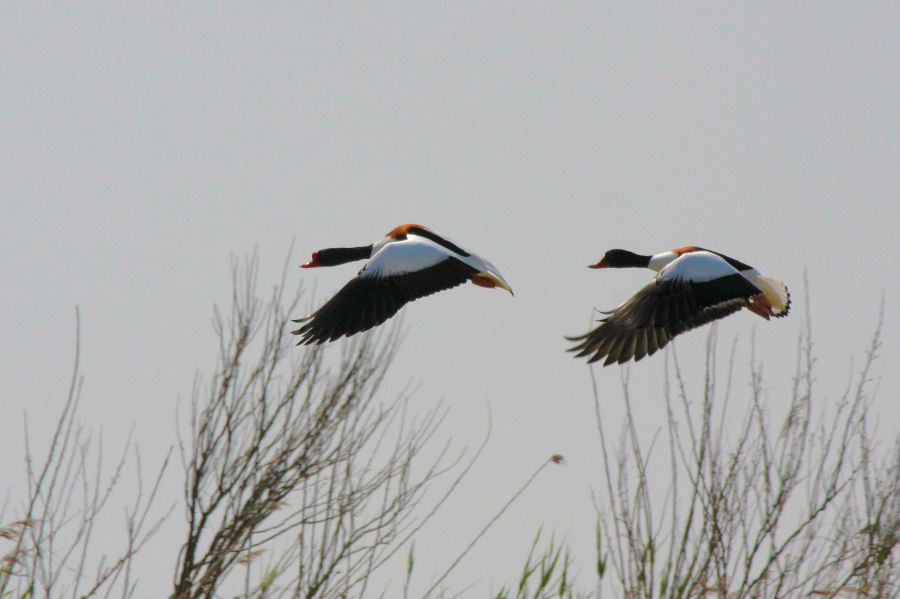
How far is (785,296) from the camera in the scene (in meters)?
8.54

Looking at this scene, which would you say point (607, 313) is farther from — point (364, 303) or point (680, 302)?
point (364, 303)

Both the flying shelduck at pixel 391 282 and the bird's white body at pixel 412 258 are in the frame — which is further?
Answer: the bird's white body at pixel 412 258

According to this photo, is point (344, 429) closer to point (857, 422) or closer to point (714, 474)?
point (714, 474)

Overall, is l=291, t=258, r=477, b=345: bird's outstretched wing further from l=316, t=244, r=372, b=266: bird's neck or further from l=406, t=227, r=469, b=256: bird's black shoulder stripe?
l=316, t=244, r=372, b=266: bird's neck

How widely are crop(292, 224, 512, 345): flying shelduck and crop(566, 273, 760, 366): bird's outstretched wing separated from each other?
2.45 ft

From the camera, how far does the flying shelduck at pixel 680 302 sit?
25.2ft

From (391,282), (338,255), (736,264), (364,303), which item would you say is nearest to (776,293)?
(736,264)

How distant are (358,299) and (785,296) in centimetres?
296

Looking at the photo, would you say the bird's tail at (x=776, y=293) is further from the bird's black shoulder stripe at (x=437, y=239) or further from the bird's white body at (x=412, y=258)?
the bird's black shoulder stripe at (x=437, y=239)

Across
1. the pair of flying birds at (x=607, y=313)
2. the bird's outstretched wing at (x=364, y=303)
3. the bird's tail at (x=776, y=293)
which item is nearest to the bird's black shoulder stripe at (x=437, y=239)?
the pair of flying birds at (x=607, y=313)

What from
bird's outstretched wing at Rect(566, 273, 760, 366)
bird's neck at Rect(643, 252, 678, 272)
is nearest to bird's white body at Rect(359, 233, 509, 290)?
bird's outstretched wing at Rect(566, 273, 760, 366)

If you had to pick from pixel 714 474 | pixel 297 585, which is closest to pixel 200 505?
pixel 297 585

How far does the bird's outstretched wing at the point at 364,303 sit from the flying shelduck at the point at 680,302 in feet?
3.68

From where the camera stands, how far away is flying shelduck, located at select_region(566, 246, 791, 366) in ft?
25.2
